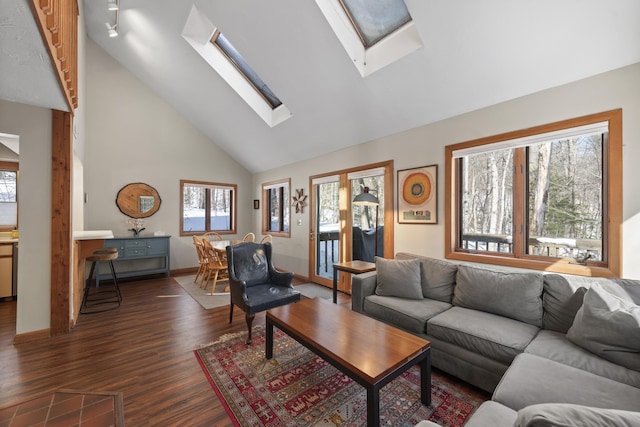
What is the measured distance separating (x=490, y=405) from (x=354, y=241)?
3.32m

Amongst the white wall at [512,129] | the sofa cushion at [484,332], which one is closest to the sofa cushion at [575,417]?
the sofa cushion at [484,332]

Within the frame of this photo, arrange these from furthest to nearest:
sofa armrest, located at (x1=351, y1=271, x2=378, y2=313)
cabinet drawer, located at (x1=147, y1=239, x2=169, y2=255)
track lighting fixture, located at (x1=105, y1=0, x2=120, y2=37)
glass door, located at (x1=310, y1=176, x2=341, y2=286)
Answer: cabinet drawer, located at (x1=147, y1=239, x2=169, y2=255) < glass door, located at (x1=310, y1=176, x2=341, y2=286) < track lighting fixture, located at (x1=105, y1=0, x2=120, y2=37) < sofa armrest, located at (x1=351, y1=271, x2=378, y2=313)

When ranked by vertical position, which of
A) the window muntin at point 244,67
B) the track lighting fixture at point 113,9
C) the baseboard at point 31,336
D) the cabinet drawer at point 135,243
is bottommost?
the baseboard at point 31,336

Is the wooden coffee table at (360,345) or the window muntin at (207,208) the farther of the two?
the window muntin at (207,208)

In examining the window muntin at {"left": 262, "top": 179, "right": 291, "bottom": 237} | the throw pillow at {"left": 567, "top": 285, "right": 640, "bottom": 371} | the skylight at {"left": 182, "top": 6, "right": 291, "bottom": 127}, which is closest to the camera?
the throw pillow at {"left": 567, "top": 285, "right": 640, "bottom": 371}

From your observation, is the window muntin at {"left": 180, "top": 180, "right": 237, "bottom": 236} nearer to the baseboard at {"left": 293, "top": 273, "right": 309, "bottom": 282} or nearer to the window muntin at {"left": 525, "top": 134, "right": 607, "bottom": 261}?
the baseboard at {"left": 293, "top": 273, "right": 309, "bottom": 282}

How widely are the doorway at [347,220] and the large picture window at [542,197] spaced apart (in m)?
1.01

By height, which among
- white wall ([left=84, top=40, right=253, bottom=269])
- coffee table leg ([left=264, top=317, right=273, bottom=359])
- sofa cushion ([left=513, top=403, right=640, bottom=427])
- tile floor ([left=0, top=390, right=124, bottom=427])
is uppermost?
white wall ([left=84, top=40, right=253, bottom=269])

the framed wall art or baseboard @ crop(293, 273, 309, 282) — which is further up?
the framed wall art

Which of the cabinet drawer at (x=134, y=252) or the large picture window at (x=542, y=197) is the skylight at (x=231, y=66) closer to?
the large picture window at (x=542, y=197)

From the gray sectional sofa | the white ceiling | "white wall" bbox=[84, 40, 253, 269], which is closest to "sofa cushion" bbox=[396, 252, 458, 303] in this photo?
the gray sectional sofa

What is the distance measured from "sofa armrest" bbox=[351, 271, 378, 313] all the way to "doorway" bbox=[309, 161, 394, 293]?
926 millimetres

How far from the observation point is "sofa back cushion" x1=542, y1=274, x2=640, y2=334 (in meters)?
1.91

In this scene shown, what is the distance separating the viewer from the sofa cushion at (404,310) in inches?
93.1
